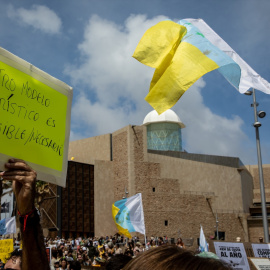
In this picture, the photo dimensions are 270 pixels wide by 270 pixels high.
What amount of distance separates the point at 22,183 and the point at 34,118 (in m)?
0.54

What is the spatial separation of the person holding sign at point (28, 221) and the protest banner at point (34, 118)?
6.6 inches

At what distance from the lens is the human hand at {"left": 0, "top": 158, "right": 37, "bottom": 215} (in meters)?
2.24

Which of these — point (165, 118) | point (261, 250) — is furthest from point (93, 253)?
point (165, 118)

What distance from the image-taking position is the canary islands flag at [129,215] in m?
15.5

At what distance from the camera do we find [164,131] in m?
57.7

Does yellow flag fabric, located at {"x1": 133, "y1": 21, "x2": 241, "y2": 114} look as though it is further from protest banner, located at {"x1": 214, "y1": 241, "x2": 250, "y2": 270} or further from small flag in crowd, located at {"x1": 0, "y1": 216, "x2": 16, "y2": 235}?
small flag in crowd, located at {"x1": 0, "y1": 216, "x2": 16, "y2": 235}

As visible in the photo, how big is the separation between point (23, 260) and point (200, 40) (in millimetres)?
4788

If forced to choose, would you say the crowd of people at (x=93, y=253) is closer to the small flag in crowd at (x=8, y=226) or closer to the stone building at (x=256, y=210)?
the small flag in crowd at (x=8, y=226)

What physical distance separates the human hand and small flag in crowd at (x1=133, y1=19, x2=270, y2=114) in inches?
132

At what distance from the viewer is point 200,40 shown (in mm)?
6375

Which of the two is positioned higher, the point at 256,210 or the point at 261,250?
the point at 256,210

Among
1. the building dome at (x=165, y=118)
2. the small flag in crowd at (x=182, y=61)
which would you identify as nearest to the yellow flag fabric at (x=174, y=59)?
the small flag in crowd at (x=182, y=61)

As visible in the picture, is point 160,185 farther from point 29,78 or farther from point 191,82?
point 29,78

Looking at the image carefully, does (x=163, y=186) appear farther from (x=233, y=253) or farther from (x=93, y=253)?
(x=233, y=253)
